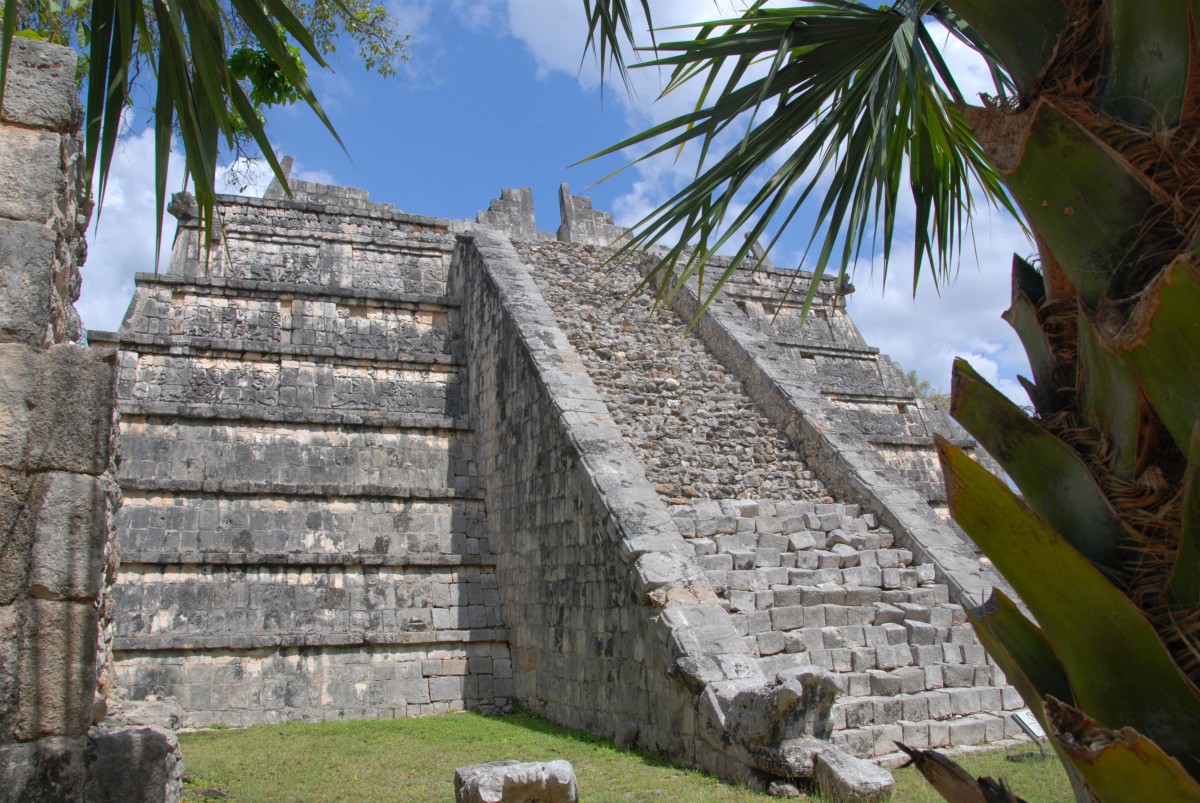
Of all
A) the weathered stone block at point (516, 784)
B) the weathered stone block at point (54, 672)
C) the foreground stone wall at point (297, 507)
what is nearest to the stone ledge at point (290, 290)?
the foreground stone wall at point (297, 507)

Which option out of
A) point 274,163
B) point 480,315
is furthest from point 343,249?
point 274,163

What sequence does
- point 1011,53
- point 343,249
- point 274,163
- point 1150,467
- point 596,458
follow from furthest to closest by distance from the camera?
point 343,249 → point 596,458 → point 274,163 → point 1011,53 → point 1150,467

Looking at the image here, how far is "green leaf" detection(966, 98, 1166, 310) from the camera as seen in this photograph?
1771mm

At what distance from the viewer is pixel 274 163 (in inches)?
108

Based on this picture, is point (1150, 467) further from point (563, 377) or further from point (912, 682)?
point (563, 377)

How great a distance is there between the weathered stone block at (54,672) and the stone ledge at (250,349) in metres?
8.06

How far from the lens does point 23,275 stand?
2.76m

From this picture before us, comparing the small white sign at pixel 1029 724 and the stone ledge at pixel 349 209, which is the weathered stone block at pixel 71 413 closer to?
the small white sign at pixel 1029 724

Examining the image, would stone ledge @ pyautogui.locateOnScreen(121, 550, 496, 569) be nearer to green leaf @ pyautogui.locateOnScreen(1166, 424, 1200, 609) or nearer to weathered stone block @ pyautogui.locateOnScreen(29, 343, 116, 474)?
weathered stone block @ pyautogui.locateOnScreen(29, 343, 116, 474)

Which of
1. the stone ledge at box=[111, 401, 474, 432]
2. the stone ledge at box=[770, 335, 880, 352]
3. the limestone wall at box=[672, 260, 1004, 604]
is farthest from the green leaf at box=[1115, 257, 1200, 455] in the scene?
the stone ledge at box=[770, 335, 880, 352]

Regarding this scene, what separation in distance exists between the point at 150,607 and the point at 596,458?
4.28 metres

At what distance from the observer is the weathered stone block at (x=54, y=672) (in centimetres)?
256

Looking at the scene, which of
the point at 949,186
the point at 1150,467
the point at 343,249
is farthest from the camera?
the point at 343,249

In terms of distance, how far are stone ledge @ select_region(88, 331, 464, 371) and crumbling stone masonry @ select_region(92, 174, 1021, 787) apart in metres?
0.04
